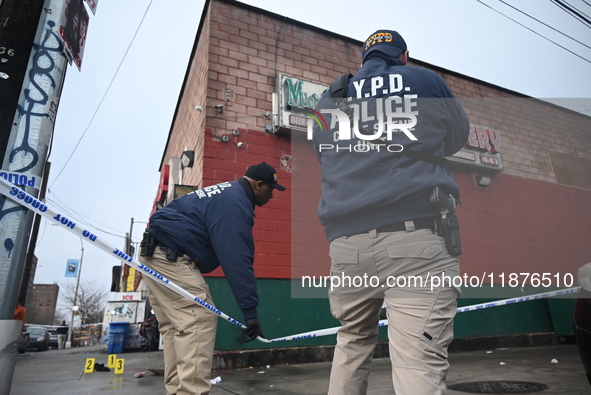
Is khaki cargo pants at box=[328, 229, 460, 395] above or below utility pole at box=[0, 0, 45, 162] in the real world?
below

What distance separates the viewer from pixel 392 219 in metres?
1.71

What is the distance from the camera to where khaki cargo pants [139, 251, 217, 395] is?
2.46m

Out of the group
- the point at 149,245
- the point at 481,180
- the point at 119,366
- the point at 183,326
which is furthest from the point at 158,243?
the point at 481,180

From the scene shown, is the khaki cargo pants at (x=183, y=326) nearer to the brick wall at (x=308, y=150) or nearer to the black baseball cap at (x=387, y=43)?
the black baseball cap at (x=387, y=43)

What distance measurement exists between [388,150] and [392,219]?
0.31m

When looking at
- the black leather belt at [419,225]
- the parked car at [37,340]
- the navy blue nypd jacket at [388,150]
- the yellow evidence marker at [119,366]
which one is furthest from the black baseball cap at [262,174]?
the parked car at [37,340]

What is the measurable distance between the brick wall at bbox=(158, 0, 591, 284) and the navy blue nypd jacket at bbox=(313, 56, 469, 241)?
15.5 feet

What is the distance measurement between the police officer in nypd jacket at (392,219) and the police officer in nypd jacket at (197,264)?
2.84ft

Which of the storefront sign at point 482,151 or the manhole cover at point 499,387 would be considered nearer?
the manhole cover at point 499,387

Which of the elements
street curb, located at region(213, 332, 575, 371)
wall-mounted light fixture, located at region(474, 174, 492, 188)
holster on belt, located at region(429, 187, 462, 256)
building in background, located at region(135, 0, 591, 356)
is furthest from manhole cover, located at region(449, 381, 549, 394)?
wall-mounted light fixture, located at region(474, 174, 492, 188)

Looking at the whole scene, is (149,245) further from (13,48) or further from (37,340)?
(37,340)

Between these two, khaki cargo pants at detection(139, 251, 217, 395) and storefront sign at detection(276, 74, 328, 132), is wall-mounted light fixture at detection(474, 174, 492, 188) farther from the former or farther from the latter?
khaki cargo pants at detection(139, 251, 217, 395)

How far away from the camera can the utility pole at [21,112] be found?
2.50 meters

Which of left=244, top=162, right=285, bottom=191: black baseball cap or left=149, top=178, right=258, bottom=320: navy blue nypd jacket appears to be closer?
left=149, top=178, right=258, bottom=320: navy blue nypd jacket
